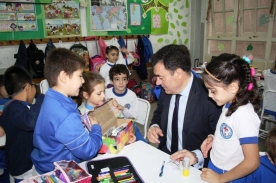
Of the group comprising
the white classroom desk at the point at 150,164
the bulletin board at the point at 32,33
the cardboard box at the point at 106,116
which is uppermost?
the bulletin board at the point at 32,33

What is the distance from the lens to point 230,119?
124 centimetres

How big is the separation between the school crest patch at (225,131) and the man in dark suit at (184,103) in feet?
0.88

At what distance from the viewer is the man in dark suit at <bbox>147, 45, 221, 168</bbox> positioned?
1.54 m

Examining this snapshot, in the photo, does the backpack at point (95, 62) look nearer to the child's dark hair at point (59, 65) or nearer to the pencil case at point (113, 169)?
the child's dark hair at point (59, 65)

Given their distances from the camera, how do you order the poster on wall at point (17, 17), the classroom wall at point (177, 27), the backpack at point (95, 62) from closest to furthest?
1. the poster on wall at point (17, 17)
2. the backpack at point (95, 62)
3. the classroom wall at point (177, 27)

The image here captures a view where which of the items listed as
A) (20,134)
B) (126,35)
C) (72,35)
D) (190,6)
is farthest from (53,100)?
(190,6)

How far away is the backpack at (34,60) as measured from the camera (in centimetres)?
396

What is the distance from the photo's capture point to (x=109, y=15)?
15.6ft

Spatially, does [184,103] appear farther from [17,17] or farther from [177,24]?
[177,24]

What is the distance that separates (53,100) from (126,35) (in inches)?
164

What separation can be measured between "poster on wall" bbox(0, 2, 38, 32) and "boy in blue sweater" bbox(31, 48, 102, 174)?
302cm

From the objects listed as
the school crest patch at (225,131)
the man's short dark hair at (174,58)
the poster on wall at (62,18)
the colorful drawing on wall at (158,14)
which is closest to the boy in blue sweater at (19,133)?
the man's short dark hair at (174,58)

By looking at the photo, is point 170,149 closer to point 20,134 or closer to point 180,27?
point 20,134

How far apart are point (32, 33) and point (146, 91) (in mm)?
2644
